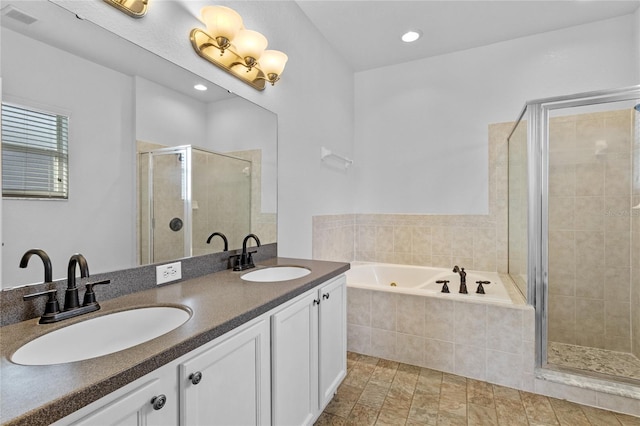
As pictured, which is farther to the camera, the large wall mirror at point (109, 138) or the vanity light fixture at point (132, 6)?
the vanity light fixture at point (132, 6)

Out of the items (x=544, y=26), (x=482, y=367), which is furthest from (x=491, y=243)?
(x=544, y=26)

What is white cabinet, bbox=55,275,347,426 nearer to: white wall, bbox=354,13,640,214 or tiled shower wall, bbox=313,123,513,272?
tiled shower wall, bbox=313,123,513,272

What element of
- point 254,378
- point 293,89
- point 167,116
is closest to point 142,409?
point 254,378

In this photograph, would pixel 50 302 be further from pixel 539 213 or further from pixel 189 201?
pixel 539 213

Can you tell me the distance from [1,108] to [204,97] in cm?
87

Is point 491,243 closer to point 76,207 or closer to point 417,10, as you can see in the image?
point 417,10

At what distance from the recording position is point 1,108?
0.97 metres

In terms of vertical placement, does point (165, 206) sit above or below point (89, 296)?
above

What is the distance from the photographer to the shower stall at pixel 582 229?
2.17m

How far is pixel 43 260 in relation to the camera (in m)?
1.00

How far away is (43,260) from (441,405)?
6.96ft

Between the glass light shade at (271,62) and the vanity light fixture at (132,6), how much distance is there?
74cm

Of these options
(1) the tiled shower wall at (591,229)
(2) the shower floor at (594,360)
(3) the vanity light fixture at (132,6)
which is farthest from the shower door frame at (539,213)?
(3) the vanity light fixture at (132,6)

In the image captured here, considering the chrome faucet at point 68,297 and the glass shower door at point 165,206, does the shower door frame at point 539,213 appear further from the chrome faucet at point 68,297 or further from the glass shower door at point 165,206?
the chrome faucet at point 68,297
